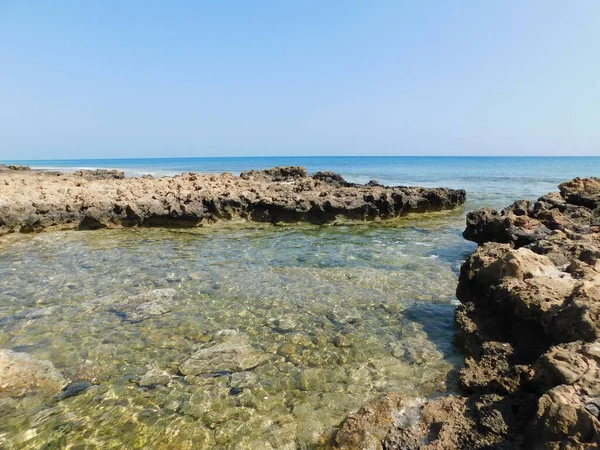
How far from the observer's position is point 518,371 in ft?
12.8

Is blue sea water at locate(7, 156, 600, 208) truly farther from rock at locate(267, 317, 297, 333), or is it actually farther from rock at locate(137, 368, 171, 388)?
rock at locate(137, 368, 171, 388)

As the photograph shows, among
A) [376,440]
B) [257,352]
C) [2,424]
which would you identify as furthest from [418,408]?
[2,424]

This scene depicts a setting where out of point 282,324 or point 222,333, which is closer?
point 222,333

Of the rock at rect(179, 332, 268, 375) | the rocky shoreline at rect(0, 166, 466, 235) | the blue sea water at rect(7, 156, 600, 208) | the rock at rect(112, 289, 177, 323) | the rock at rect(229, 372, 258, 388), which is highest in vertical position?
the rocky shoreline at rect(0, 166, 466, 235)

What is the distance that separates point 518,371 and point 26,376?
18.6ft

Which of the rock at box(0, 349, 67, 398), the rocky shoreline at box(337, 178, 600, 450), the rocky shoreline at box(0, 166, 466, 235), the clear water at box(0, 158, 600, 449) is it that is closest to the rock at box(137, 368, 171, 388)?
the clear water at box(0, 158, 600, 449)

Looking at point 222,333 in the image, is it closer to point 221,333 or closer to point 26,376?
point 221,333

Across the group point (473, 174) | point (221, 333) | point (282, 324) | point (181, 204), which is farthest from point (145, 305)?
point (473, 174)

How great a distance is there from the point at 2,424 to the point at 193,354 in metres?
2.14

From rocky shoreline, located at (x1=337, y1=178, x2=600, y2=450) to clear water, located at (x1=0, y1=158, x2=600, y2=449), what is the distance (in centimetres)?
42

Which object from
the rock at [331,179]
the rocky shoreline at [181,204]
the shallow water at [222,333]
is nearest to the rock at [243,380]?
the shallow water at [222,333]

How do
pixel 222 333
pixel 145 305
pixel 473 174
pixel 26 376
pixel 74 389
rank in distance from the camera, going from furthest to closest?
pixel 473 174 → pixel 145 305 → pixel 222 333 → pixel 26 376 → pixel 74 389

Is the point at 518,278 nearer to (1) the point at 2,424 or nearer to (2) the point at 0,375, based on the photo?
(1) the point at 2,424

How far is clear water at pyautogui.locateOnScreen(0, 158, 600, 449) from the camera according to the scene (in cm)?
398
